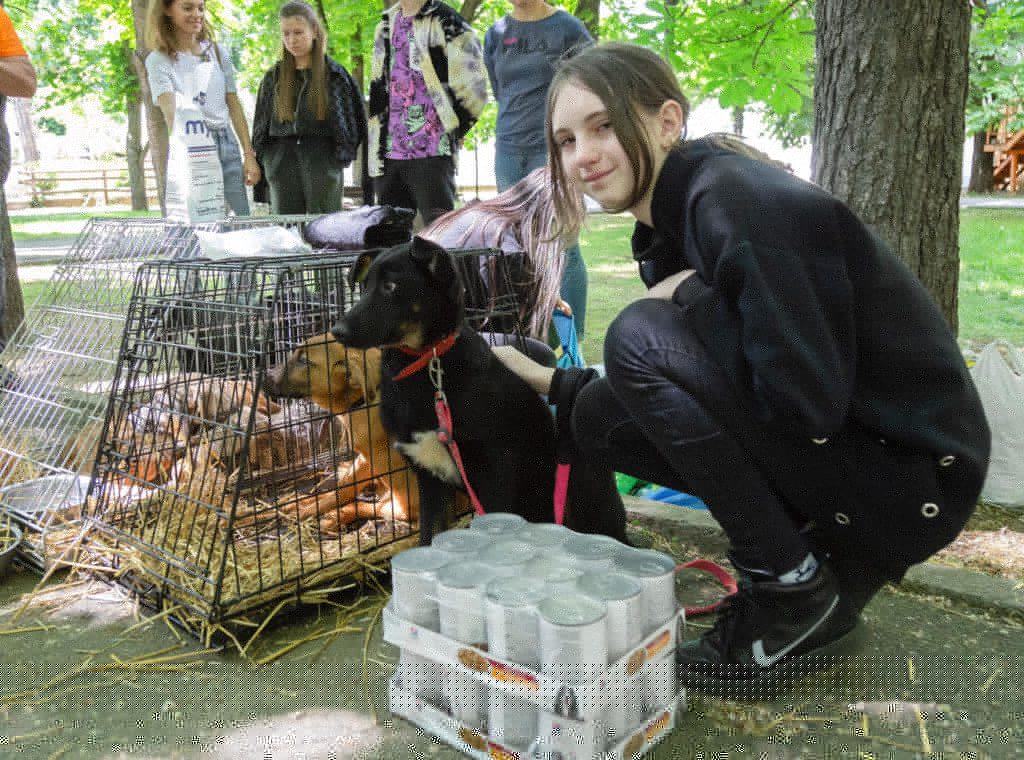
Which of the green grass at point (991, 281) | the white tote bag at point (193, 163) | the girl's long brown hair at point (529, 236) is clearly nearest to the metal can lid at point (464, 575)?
the girl's long brown hair at point (529, 236)

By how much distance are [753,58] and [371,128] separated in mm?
2378

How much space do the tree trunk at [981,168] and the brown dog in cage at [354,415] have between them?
90.2ft

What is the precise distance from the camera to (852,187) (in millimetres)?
3465

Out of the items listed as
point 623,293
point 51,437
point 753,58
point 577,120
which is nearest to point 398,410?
point 577,120

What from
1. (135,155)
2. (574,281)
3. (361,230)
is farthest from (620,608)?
(135,155)

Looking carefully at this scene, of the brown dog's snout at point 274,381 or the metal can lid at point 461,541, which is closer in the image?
the metal can lid at point 461,541

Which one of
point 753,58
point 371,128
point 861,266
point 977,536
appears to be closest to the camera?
point 861,266

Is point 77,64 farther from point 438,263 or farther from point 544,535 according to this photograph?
point 544,535

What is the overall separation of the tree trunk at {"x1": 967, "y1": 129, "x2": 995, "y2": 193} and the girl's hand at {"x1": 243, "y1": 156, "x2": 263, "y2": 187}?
2574 cm

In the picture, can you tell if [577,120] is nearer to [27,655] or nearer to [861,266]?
[861,266]

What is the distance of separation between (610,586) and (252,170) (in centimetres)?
495

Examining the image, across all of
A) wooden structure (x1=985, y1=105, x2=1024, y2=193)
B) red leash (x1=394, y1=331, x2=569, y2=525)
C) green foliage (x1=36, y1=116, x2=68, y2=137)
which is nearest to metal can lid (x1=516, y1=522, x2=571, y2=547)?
red leash (x1=394, y1=331, x2=569, y2=525)

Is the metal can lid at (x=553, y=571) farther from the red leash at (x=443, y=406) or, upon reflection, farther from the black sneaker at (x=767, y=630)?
the red leash at (x=443, y=406)

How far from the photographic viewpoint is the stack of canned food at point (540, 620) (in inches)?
65.2
